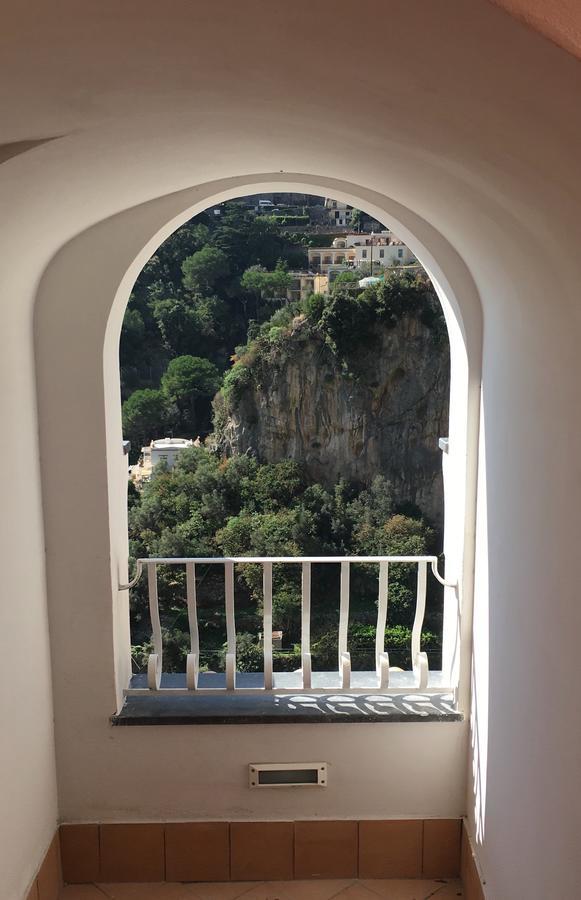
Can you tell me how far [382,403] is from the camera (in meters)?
16.0

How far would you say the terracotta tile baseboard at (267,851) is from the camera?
2889mm

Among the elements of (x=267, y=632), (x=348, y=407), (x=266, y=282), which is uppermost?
(x=266, y=282)

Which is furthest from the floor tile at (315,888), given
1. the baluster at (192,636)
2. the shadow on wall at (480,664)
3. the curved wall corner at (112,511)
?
the baluster at (192,636)

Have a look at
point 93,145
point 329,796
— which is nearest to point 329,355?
point 329,796

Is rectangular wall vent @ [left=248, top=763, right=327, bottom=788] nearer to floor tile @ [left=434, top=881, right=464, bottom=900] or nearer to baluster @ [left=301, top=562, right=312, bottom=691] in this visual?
baluster @ [left=301, top=562, right=312, bottom=691]

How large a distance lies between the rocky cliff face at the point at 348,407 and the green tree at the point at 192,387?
55 centimetres

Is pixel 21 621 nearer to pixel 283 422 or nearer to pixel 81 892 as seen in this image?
pixel 81 892

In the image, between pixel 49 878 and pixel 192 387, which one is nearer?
pixel 49 878

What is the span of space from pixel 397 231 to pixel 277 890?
2350mm

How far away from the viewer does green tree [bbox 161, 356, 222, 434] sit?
14797 mm

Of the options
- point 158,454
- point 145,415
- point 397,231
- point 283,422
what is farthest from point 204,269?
point 397,231

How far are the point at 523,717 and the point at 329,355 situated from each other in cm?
1443

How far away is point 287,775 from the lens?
115 inches

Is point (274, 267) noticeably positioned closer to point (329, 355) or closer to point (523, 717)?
point (329, 355)
